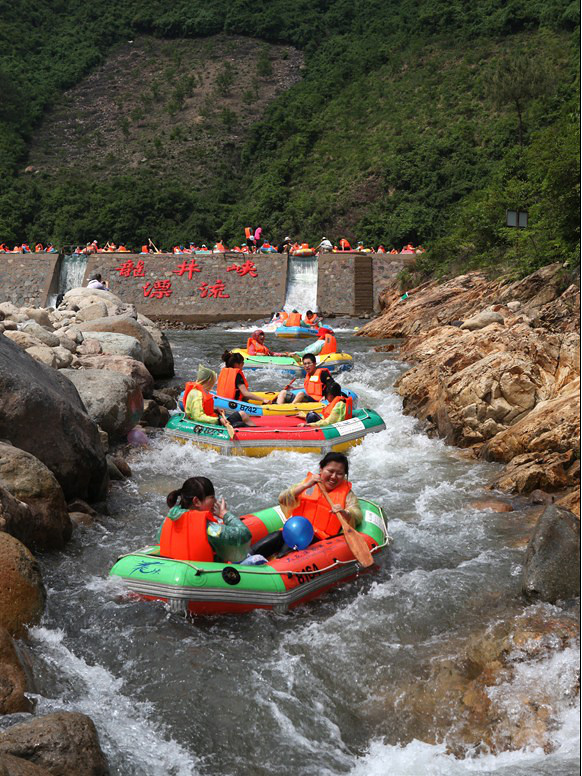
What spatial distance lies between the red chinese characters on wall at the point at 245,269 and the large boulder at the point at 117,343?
1631 centimetres

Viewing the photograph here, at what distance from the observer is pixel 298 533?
6.23 m

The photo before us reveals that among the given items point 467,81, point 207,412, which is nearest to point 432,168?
point 467,81

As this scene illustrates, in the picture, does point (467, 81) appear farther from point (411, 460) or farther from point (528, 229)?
point (411, 460)

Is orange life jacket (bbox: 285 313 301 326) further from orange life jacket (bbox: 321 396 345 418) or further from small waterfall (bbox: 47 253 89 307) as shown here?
orange life jacket (bbox: 321 396 345 418)

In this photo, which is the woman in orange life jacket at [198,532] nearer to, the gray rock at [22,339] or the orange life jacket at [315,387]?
the gray rock at [22,339]

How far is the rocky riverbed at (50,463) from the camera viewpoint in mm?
3725

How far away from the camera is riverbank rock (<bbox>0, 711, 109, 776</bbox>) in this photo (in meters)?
3.58

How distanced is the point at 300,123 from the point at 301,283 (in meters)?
28.6

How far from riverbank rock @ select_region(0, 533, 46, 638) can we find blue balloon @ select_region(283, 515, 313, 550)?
6.20 ft

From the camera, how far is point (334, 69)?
6253 cm

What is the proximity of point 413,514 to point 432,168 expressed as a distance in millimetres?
36647

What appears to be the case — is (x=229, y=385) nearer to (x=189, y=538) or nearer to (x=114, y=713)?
(x=189, y=538)

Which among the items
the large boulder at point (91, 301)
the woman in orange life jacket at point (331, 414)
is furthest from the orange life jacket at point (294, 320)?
the woman in orange life jacket at point (331, 414)

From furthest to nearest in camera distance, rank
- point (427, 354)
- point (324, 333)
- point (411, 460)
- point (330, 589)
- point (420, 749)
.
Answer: point (324, 333) < point (427, 354) < point (411, 460) < point (330, 589) < point (420, 749)
